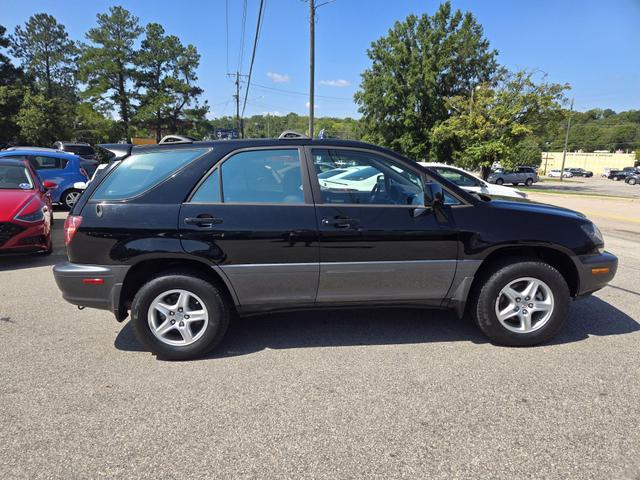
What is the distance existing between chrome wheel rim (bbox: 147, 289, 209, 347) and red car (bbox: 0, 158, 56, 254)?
384cm

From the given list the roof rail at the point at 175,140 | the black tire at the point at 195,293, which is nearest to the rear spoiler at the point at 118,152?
the roof rail at the point at 175,140

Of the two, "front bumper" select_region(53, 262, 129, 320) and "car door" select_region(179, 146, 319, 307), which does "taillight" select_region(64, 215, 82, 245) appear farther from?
"car door" select_region(179, 146, 319, 307)

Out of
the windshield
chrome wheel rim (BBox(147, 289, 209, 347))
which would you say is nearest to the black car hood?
chrome wheel rim (BBox(147, 289, 209, 347))

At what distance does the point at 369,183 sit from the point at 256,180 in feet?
3.20

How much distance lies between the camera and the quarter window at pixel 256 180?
11.0 ft

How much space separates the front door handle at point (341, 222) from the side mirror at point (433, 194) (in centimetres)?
60

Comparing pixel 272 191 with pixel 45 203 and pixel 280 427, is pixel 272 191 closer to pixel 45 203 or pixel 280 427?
pixel 280 427

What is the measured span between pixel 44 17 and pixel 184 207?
233ft

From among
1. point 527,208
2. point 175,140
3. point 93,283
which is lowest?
point 93,283

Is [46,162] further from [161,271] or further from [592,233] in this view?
[592,233]

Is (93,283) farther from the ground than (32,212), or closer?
closer

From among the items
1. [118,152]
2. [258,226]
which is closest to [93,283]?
[118,152]

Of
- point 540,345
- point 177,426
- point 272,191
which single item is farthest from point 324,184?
point 540,345

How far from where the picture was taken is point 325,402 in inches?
111
